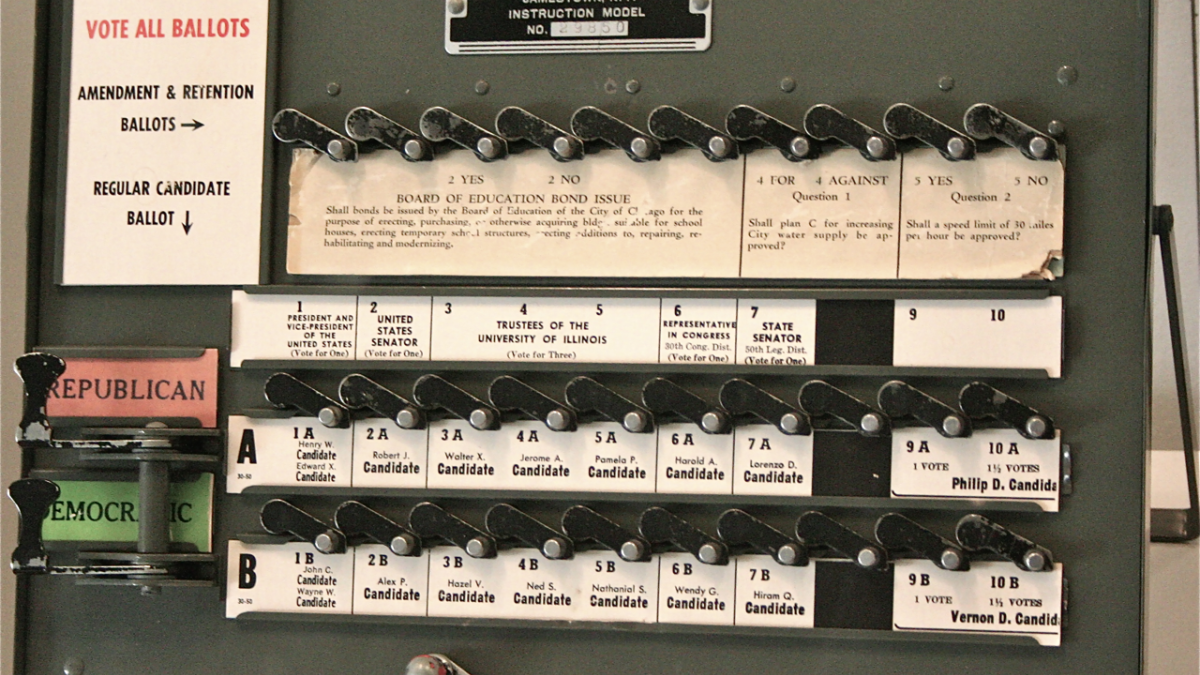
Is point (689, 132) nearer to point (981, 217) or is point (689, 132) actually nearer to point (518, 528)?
point (981, 217)

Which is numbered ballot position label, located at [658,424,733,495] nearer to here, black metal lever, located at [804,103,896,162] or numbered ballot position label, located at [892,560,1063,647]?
numbered ballot position label, located at [892,560,1063,647]

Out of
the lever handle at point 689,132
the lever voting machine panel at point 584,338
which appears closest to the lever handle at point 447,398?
the lever voting machine panel at point 584,338

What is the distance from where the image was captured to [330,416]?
49.9 inches

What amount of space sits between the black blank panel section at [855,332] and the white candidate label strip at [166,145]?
634 millimetres

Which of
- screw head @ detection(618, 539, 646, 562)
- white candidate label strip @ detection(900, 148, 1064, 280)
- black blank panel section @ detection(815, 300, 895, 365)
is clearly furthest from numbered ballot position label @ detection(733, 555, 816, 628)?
white candidate label strip @ detection(900, 148, 1064, 280)

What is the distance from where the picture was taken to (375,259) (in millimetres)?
1312

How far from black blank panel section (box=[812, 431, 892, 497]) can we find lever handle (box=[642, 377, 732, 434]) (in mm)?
102

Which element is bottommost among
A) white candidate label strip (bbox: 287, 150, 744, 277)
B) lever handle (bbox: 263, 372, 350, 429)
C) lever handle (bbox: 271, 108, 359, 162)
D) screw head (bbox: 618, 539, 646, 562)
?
screw head (bbox: 618, 539, 646, 562)

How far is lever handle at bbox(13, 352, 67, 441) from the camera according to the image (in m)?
1.29

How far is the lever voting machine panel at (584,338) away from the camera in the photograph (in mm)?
1214

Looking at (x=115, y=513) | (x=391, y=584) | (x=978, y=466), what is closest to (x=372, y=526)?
(x=391, y=584)

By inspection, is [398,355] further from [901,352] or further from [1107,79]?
[1107,79]

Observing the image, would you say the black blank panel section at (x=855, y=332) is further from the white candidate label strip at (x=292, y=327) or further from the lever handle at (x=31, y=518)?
the lever handle at (x=31, y=518)

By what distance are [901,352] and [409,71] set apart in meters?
0.63
